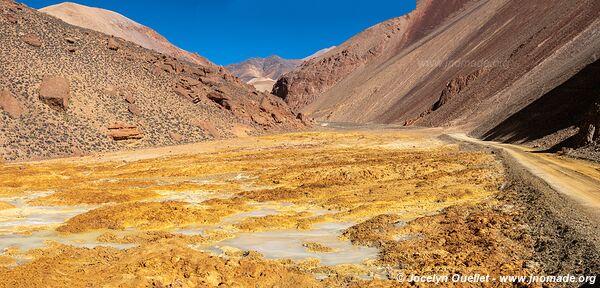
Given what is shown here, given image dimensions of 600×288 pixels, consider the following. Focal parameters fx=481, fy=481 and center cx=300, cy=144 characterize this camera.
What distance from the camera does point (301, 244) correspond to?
11766mm

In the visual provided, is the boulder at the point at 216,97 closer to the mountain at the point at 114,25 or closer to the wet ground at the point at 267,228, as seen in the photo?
the wet ground at the point at 267,228

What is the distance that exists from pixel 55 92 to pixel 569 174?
45.9 meters

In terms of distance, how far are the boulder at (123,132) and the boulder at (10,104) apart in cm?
822

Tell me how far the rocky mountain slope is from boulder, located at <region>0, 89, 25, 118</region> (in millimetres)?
79

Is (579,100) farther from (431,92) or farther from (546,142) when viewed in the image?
(431,92)

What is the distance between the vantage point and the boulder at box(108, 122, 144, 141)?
161ft

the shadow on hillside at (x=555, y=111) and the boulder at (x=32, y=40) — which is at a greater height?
the boulder at (x=32, y=40)

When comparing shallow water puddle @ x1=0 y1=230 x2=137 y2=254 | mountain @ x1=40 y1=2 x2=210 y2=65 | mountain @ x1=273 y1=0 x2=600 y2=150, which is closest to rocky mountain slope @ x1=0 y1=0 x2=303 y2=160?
mountain @ x1=273 y1=0 x2=600 y2=150

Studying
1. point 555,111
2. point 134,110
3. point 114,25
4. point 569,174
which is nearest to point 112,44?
point 134,110

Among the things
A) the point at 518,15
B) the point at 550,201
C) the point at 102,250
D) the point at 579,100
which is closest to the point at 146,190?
the point at 102,250

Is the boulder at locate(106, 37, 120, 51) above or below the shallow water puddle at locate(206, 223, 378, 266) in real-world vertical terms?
above

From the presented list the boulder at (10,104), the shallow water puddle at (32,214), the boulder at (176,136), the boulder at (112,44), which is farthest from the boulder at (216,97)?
the shallow water puddle at (32,214)

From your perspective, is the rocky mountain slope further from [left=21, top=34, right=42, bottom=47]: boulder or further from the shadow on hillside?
the shadow on hillside

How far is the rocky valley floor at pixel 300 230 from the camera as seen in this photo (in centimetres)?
897
